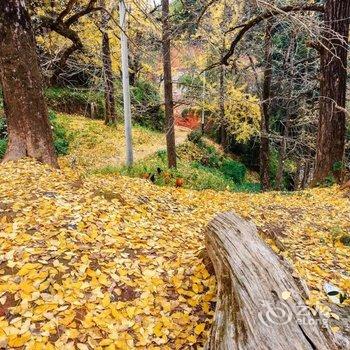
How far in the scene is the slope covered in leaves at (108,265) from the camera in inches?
115

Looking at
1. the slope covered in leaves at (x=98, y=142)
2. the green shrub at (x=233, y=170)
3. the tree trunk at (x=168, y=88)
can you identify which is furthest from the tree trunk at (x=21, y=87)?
the green shrub at (x=233, y=170)

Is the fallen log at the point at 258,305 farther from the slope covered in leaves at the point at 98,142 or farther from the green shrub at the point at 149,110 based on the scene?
the green shrub at the point at 149,110

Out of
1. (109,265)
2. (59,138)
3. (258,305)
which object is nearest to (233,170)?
(59,138)

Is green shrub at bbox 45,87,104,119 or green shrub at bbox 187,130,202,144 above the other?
green shrub at bbox 45,87,104,119

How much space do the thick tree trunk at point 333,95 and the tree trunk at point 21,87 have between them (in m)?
5.95

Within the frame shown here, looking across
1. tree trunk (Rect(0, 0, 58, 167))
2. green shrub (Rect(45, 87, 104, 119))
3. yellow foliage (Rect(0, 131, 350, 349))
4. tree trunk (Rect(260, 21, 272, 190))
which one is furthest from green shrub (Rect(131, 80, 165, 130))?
yellow foliage (Rect(0, 131, 350, 349))

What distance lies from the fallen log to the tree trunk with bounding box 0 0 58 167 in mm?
4383

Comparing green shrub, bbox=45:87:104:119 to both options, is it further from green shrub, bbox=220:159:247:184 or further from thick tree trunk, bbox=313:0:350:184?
thick tree trunk, bbox=313:0:350:184

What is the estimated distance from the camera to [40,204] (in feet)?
15.1

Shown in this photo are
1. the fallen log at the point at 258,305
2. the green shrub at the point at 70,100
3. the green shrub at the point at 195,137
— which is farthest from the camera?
the green shrub at the point at 195,137

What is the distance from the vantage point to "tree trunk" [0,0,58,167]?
6188 mm

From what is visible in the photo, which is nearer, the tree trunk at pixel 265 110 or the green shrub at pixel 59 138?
the tree trunk at pixel 265 110

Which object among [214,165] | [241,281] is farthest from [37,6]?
[214,165]

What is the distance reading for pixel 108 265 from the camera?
3.67 meters
